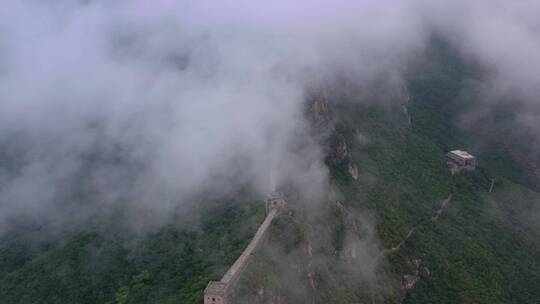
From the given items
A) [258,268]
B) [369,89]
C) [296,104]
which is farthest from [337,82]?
[258,268]

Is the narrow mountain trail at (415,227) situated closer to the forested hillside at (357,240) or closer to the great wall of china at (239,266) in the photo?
the forested hillside at (357,240)

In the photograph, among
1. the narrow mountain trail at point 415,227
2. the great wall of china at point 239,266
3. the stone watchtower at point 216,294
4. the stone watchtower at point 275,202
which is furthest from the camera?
the narrow mountain trail at point 415,227

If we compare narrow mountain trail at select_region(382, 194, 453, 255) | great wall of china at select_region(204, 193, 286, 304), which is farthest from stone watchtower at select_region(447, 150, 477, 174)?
great wall of china at select_region(204, 193, 286, 304)

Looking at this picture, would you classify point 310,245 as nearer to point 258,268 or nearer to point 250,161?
point 258,268

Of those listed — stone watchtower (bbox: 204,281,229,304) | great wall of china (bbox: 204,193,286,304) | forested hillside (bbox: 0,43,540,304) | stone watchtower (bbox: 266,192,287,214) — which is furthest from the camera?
stone watchtower (bbox: 266,192,287,214)

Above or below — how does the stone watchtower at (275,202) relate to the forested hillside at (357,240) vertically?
above

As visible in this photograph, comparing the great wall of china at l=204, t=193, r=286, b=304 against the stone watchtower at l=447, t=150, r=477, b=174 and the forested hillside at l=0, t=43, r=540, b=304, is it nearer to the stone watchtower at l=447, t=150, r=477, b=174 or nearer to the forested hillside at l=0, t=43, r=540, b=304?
the forested hillside at l=0, t=43, r=540, b=304

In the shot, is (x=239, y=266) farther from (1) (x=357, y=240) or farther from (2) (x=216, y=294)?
(1) (x=357, y=240)

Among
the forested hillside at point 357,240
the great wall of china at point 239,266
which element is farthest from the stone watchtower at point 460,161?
the great wall of china at point 239,266

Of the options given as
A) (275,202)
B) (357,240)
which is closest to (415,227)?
(357,240)

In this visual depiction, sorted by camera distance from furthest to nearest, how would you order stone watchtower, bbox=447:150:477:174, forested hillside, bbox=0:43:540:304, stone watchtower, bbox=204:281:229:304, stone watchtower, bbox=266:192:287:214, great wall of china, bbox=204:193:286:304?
stone watchtower, bbox=447:150:477:174 → stone watchtower, bbox=266:192:287:214 → forested hillside, bbox=0:43:540:304 → great wall of china, bbox=204:193:286:304 → stone watchtower, bbox=204:281:229:304
